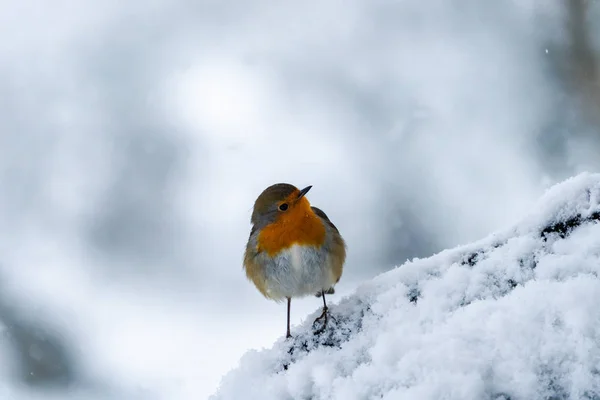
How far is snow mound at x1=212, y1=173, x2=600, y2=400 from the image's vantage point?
1594 mm

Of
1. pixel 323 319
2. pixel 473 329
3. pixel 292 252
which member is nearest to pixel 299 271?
pixel 292 252

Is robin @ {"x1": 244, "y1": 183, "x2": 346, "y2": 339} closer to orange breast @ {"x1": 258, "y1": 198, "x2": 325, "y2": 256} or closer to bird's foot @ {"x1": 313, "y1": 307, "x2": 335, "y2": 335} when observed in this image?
orange breast @ {"x1": 258, "y1": 198, "x2": 325, "y2": 256}

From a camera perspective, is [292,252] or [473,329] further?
[292,252]

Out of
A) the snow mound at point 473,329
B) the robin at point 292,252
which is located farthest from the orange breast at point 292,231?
the snow mound at point 473,329

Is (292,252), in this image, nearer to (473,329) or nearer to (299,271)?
(299,271)

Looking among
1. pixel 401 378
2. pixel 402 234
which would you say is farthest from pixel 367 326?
pixel 402 234

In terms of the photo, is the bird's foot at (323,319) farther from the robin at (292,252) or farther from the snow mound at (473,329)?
the robin at (292,252)

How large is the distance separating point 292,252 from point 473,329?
1389 millimetres

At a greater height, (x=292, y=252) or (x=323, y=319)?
(x=292, y=252)

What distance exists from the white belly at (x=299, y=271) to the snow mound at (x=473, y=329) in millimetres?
476

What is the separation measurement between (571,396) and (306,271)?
1.60m

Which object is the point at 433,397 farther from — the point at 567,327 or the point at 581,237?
the point at 581,237

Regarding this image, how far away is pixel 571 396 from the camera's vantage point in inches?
61.1

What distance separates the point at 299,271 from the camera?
3010mm
